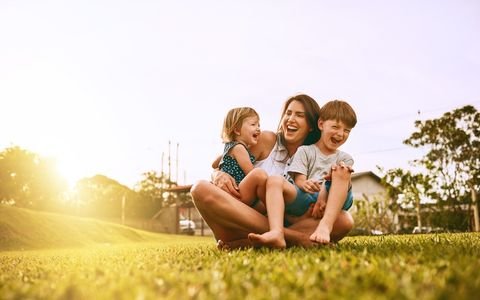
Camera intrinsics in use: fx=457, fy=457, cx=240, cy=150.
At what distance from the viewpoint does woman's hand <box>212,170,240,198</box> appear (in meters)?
3.73

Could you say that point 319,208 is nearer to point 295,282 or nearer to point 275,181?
point 275,181

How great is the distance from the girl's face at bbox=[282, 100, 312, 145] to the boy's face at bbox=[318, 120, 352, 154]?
0.23 m

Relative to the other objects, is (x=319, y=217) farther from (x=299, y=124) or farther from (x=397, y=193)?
(x=397, y=193)

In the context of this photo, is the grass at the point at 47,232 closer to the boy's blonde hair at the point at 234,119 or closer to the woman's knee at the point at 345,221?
the boy's blonde hair at the point at 234,119

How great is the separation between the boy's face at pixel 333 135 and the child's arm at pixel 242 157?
2.12ft

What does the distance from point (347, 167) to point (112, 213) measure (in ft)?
A: 137

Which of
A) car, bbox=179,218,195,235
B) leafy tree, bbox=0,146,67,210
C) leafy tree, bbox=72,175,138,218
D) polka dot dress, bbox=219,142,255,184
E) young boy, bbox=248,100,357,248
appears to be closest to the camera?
young boy, bbox=248,100,357,248

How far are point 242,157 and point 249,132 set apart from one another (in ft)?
0.85

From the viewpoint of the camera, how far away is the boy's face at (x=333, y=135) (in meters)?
3.80

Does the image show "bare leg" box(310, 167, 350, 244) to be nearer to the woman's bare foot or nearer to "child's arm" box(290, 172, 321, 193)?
"child's arm" box(290, 172, 321, 193)

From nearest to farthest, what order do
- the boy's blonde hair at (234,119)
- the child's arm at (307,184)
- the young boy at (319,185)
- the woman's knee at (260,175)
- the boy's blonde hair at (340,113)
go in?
the young boy at (319,185), the woman's knee at (260,175), the child's arm at (307,184), the boy's blonde hair at (340,113), the boy's blonde hair at (234,119)

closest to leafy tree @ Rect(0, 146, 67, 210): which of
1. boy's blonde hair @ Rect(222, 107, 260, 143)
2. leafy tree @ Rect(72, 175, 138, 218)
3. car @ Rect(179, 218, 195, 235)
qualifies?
leafy tree @ Rect(72, 175, 138, 218)

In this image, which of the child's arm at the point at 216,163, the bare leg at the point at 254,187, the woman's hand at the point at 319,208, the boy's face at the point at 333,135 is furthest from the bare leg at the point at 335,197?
the child's arm at the point at 216,163

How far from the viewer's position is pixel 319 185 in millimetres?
3652
